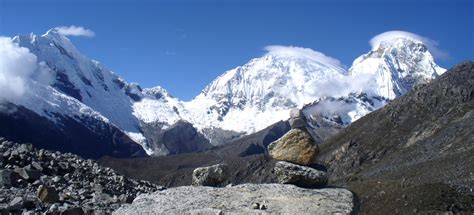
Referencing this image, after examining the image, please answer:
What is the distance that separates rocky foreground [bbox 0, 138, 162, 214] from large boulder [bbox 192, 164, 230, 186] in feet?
23.7

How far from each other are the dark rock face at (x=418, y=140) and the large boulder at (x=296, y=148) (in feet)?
118

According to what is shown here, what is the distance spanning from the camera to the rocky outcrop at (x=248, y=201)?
1755cm

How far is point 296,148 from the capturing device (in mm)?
20531

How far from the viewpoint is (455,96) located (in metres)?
153

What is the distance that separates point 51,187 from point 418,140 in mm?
114647

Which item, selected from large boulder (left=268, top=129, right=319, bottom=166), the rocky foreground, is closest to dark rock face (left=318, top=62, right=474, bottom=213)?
the rocky foreground

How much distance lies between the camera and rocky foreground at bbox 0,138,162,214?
26.2 meters

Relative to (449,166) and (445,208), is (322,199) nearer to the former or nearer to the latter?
(445,208)

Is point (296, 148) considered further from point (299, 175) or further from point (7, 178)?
point (7, 178)

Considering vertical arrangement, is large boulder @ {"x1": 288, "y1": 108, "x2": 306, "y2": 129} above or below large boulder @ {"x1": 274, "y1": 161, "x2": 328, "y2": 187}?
above

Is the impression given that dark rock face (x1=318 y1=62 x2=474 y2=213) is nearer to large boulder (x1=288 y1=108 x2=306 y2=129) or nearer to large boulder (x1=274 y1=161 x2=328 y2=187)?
large boulder (x1=288 y1=108 x2=306 y2=129)

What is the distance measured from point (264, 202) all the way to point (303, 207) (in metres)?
1.13

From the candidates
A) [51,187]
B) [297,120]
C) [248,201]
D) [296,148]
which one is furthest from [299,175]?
[51,187]

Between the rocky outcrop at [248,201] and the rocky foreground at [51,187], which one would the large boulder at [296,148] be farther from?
the rocky foreground at [51,187]
